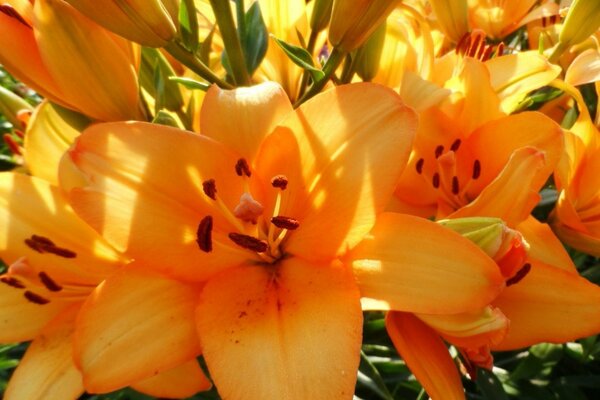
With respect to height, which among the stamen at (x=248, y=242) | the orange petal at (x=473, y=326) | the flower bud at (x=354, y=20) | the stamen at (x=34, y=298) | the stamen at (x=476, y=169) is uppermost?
the flower bud at (x=354, y=20)

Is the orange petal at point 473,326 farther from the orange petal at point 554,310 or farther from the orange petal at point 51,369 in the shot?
the orange petal at point 51,369

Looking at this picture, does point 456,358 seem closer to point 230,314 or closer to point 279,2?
point 230,314

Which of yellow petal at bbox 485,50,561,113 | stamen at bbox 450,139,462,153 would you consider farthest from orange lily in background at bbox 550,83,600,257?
stamen at bbox 450,139,462,153

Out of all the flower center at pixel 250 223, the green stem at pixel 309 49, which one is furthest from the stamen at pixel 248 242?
the green stem at pixel 309 49

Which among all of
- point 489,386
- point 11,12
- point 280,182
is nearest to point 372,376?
point 489,386

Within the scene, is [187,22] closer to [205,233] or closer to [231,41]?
[231,41]

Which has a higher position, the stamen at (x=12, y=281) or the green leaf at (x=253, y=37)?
the green leaf at (x=253, y=37)

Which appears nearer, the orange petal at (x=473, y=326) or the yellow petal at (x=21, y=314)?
the orange petal at (x=473, y=326)
